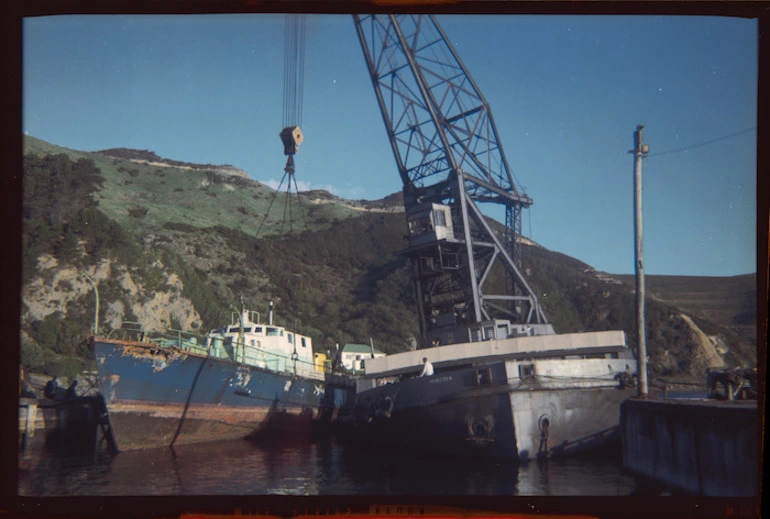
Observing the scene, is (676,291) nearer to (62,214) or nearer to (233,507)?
(233,507)

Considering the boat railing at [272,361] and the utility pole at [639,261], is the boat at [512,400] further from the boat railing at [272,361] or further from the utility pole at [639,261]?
the boat railing at [272,361]

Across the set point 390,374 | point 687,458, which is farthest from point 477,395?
point 687,458

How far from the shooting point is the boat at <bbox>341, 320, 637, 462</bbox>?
45.3ft

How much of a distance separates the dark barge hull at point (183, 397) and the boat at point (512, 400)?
4551 millimetres

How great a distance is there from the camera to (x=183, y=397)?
18.0 meters

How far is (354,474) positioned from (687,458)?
24.3 feet

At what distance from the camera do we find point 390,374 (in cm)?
1850

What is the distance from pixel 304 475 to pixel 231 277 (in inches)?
1330

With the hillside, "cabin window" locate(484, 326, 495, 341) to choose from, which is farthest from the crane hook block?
the hillside

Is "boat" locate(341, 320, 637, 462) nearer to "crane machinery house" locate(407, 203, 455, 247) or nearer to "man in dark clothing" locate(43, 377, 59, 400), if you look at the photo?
"crane machinery house" locate(407, 203, 455, 247)

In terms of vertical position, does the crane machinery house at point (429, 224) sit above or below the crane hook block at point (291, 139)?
below

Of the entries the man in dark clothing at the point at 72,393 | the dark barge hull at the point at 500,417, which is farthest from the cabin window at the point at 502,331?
the man in dark clothing at the point at 72,393

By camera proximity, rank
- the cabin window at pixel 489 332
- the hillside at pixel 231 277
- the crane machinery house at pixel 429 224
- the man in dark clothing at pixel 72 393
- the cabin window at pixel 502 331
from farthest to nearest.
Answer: the hillside at pixel 231 277, the man in dark clothing at pixel 72 393, the crane machinery house at pixel 429 224, the cabin window at pixel 502 331, the cabin window at pixel 489 332

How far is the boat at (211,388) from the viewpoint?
16734mm
